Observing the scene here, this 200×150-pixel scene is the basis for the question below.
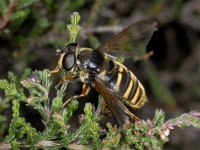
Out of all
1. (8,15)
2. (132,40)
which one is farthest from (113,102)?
(8,15)

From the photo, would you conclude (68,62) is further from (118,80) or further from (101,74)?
(118,80)

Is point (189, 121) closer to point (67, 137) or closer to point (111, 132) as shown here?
point (111, 132)

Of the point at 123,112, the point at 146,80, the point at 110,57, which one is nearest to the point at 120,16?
the point at 146,80

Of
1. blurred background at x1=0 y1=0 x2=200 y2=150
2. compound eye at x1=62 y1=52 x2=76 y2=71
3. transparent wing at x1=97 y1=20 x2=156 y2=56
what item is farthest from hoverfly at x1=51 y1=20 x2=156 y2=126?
blurred background at x1=0 y1=0 x2=200 y2=150

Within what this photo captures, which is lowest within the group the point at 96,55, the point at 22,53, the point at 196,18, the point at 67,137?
the point at 67,137

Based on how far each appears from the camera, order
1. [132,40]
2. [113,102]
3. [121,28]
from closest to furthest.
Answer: [113,102]
[132,40]
[121,28]
